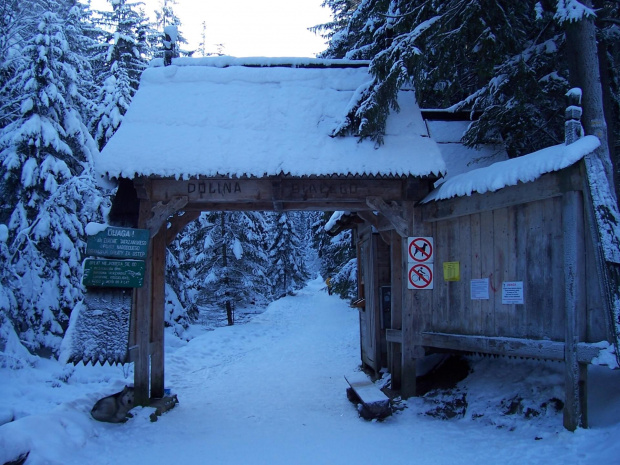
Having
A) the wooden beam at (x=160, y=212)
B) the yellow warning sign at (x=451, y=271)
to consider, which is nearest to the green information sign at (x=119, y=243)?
the wooden beam at (x=160, y=212)

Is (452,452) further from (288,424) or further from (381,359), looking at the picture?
(381,359)

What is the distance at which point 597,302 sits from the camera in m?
5.24

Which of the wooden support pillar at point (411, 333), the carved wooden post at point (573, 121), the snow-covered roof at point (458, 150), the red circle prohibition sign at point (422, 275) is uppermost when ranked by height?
the snow-covered roof at point (458, 150)

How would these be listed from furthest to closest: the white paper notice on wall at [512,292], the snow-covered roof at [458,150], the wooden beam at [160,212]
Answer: the snow-covered roof at [458,150], the wooden beam at [160,212], the white paper notice on wall at [512,292]

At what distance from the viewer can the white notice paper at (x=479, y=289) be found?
682 centimetres

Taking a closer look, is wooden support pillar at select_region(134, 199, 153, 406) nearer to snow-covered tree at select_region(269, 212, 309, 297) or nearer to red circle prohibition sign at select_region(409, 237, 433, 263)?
red circle prohibition sign at select_region(409, 237, 433, 263)

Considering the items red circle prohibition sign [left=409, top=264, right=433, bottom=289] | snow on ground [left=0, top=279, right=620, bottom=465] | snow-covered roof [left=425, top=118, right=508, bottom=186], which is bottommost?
snow on ground [left=0, top=279, right=620, bottom=465]

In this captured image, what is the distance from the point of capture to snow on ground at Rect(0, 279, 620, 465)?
5.36m

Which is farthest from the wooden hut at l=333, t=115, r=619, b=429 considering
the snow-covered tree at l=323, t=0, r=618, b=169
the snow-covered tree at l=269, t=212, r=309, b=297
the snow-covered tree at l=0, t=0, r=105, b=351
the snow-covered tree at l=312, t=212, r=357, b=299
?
the snow-covered tree at l=269, t=212, r=309, b=297

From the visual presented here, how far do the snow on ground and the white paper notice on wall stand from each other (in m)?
1.22

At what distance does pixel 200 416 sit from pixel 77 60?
1170 cm

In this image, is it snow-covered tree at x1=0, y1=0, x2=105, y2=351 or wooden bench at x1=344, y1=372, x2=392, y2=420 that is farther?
snow-covered tree at x1=0, y1=0, x2=105, y2=351

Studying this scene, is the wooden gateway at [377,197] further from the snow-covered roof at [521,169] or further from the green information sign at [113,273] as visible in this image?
the green information sign at [113,273]

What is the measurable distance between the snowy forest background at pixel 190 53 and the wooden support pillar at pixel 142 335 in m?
0.92
